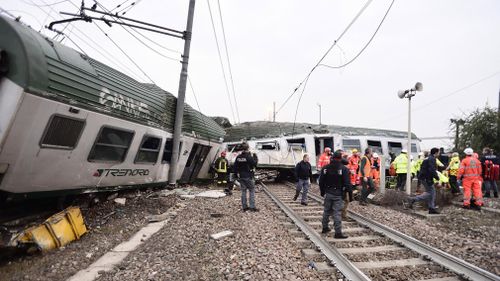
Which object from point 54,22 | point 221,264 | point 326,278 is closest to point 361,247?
point 326,278

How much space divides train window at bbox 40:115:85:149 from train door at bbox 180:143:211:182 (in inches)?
252

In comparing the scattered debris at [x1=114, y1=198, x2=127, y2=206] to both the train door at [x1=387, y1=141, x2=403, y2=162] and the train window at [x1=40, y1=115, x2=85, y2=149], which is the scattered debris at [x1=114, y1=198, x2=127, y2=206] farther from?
the train door at [x1=387, y1=141, x2=403, y2=162]

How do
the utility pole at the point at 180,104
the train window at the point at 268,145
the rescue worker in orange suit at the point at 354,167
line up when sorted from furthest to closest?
1. the train window at the point at 268,145
2. the utility pole at the point at 180,104
3. the rescue worker in orange suit at the point at 354,167

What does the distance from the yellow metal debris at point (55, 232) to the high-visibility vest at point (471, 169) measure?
377 inches

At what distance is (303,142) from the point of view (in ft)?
56.2

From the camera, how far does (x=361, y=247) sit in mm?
5266

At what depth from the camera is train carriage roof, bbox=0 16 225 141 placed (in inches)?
211

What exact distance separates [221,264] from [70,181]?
4.20 meters

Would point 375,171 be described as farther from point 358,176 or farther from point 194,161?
point 194,161

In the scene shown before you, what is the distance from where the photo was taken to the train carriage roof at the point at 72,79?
211 inches

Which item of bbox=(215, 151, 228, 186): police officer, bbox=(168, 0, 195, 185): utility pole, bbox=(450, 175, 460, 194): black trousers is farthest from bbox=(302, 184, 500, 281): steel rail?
bbox=(215, 151, 228, 186): police officer

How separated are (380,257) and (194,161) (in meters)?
9.75

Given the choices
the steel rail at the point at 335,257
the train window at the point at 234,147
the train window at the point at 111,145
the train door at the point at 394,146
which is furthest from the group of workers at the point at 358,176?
the train door at the point at 394,146

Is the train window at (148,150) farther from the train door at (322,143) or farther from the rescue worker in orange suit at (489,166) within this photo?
the rescue worker in orange suit at (489,166)
